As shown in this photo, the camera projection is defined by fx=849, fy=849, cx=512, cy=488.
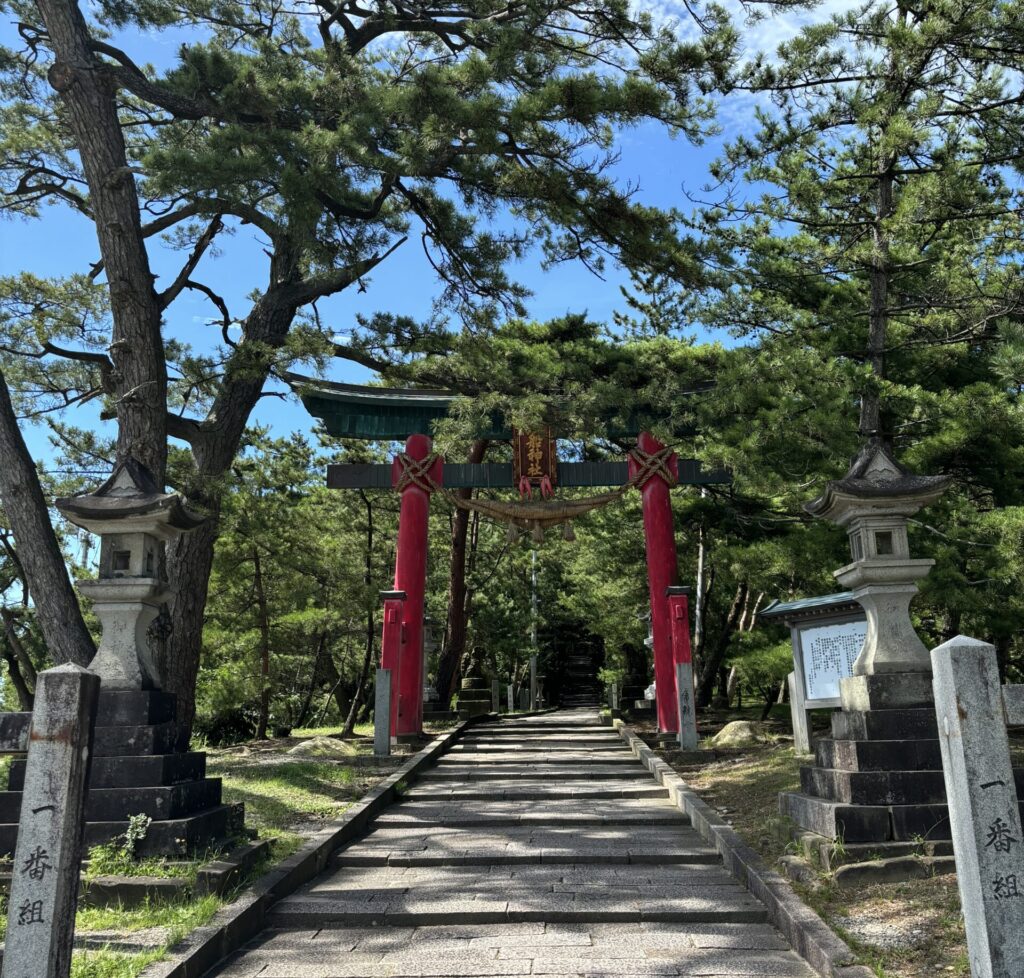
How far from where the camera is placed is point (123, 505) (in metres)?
6.30

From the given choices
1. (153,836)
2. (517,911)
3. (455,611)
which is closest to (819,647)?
(517,911)

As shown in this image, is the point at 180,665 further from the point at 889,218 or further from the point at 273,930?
the point at 889,218

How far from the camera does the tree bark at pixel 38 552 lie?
7434 mm

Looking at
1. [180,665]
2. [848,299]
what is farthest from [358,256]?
[848,299]

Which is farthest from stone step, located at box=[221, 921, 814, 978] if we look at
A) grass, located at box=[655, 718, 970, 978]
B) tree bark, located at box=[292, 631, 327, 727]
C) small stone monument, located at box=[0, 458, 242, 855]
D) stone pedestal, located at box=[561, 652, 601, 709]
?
stone pedestal, located at box=[561, 652, 601, 709]

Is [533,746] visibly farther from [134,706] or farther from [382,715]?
[134,706]

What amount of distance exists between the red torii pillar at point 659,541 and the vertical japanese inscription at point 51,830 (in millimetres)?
10558

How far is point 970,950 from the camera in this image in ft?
10.9

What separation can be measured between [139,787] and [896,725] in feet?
16.6

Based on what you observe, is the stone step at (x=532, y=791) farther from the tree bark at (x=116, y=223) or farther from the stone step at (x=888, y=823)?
the tree bark at (x=116, y=223)

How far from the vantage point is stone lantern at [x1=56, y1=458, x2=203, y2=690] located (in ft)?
19.9

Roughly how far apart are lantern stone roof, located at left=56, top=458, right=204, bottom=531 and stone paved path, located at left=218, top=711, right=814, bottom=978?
289cm

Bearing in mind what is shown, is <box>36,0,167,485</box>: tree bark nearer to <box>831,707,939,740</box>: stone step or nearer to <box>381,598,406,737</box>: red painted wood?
<box>381,598,406,737</box>: red painted wood

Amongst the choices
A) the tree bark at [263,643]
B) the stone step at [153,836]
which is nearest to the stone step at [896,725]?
the stone step at [153,836]
